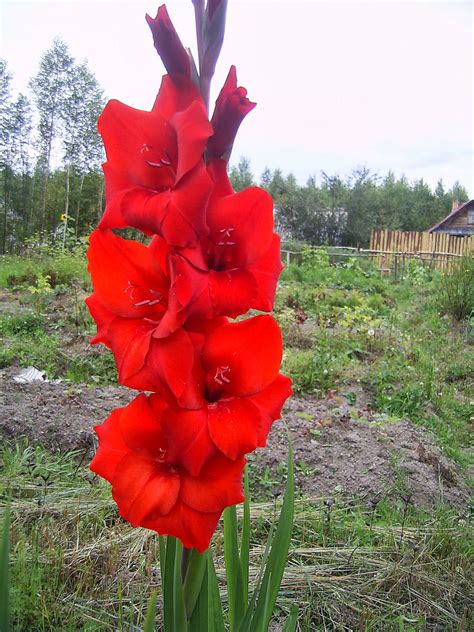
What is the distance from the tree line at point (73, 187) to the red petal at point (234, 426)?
22.1m

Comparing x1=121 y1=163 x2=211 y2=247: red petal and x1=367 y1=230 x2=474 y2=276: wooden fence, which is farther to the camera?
x1=367 y1=230 x2=474 y2=276: wooden fence

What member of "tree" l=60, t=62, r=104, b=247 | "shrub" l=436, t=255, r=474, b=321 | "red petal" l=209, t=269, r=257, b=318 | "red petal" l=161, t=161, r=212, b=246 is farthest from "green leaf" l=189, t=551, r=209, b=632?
"tree" l=60, t=62, r=104, b=247

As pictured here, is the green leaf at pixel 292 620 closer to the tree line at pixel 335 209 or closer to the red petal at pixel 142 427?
the red petal at pixel 142 427

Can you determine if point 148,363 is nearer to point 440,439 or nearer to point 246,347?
point 246,347

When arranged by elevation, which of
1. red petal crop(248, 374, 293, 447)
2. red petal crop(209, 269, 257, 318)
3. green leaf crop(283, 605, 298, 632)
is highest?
red petal crop(209, 269, 257, 318)

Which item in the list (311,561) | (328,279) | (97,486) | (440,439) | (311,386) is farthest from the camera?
(328,279)

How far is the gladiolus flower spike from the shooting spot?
763 millimetres

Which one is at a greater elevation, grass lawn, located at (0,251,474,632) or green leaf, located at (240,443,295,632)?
green leaf, located at (240,443,295,632)

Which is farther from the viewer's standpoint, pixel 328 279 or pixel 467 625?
pixel 328 279

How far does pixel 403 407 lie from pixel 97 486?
2.98 m

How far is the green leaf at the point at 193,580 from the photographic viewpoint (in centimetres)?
88

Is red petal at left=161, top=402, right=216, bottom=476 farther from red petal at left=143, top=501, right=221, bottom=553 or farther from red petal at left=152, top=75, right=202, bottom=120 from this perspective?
red petal at left=152, top=75, right=202, bottom=120

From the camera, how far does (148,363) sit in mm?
767

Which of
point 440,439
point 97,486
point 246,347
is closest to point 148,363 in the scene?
point 246,347
